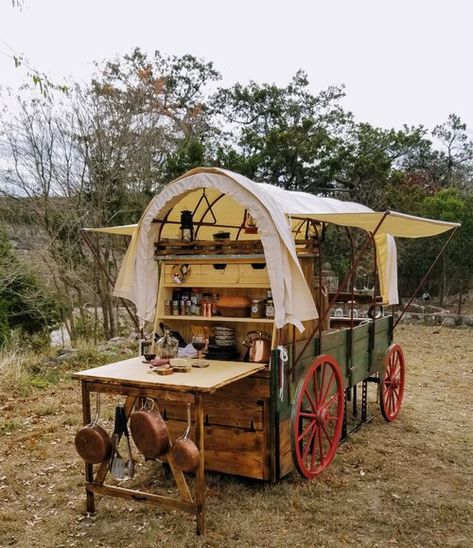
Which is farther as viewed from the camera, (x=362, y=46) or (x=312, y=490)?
(x=362, y=46)

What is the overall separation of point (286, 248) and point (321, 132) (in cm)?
1044

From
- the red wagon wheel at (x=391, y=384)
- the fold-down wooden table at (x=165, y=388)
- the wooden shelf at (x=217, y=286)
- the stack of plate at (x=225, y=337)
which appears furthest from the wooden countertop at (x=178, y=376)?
the red wagon wheel at (x=391, y=384)

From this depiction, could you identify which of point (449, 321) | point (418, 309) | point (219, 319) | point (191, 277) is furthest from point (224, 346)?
point (418, 309)

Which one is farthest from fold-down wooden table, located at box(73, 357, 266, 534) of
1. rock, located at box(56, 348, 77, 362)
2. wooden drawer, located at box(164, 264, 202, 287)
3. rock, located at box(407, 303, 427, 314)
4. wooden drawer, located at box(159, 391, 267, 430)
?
rock, located at box(407, 303, 427, 314)

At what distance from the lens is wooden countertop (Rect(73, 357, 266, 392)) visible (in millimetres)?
3072

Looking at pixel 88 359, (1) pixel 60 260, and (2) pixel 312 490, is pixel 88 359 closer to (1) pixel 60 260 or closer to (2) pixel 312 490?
(1) pixel 60 260

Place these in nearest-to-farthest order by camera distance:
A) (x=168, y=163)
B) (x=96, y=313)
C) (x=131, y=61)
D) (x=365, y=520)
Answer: (x=365, y=520) → (x=96, y=313) → (x=168, y=163) → (x=131, y=61)

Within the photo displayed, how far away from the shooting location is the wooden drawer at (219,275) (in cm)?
413

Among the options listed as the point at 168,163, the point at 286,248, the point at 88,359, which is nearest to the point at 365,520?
the point at 286,248

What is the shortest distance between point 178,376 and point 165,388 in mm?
191

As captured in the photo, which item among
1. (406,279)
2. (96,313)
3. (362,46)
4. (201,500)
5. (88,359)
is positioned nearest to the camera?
(201,500)

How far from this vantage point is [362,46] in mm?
5375

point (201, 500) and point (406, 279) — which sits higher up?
point (406, 279)

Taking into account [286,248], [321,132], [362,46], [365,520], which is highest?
[321,132]
